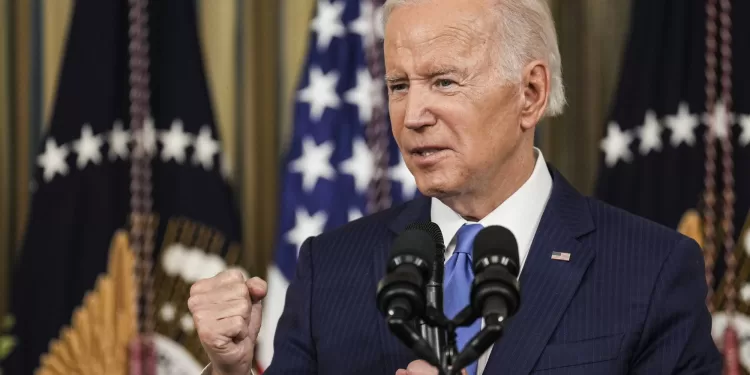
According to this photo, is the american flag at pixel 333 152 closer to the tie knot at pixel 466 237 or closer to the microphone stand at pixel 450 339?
the tie knot at pixel 466 237

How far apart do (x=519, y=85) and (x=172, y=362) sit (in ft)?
7.59

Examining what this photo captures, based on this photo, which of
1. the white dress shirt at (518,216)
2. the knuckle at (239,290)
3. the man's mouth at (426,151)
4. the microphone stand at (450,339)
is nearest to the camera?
the microphone stand at (450,339)

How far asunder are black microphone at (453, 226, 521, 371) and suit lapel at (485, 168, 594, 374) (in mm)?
483

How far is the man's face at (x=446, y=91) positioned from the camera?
6.63 ft

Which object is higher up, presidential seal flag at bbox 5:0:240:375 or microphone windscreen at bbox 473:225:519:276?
microphone windscreen at bbox 473:225:519:276

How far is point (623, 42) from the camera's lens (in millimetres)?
3941

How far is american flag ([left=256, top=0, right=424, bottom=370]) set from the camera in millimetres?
3902

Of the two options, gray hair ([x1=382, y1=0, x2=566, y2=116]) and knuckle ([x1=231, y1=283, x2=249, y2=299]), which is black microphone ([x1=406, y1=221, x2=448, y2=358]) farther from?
gray hair ([x1=382, y1=0, x2=566, y2=116])

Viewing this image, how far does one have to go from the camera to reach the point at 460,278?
2.07 metres

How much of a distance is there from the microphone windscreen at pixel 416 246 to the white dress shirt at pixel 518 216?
60 centimetres

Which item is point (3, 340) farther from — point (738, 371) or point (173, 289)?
point (738, 371)

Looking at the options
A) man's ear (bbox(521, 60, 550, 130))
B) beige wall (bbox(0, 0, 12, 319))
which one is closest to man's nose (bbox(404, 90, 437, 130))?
man's ear (bbox(521, 60, 550, 130))

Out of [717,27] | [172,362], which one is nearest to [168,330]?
[172,362]

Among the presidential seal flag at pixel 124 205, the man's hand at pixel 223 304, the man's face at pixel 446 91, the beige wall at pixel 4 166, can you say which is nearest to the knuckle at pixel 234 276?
the man's hand at pixel 223 304
